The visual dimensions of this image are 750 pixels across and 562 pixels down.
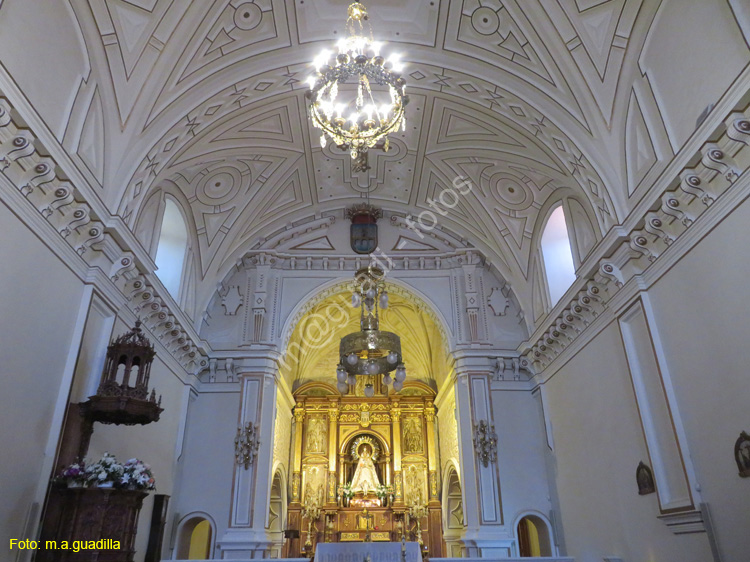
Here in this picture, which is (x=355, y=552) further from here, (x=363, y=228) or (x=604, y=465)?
(x=363, y=228)

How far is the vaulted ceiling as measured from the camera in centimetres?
695

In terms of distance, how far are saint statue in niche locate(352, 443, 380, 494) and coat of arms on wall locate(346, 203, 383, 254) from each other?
26.5 ft

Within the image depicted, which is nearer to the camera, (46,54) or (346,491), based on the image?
(46,54)

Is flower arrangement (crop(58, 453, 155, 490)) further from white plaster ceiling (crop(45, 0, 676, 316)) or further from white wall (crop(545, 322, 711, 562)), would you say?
white wall (crop(545, 322, 711, 562))

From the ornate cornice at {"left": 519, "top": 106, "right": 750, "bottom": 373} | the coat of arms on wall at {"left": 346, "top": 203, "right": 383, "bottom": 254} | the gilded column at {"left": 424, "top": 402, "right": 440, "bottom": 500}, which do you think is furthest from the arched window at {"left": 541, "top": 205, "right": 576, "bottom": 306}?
the gilded column at {"left": 424, "top": 402, "right": 440, "bottom": 500}

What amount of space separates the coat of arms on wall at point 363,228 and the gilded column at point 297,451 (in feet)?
24.7

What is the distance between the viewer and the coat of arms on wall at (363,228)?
12852 millimetres

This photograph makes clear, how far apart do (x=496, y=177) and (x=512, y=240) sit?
1561mm

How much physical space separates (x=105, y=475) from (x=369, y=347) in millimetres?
4174

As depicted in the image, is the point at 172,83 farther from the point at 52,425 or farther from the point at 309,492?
the point at 309,492

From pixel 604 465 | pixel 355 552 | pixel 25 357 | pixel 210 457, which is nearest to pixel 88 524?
pixel 25 357

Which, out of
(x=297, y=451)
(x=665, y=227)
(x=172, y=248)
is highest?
(x=172, y=248)

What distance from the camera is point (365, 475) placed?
17406mm

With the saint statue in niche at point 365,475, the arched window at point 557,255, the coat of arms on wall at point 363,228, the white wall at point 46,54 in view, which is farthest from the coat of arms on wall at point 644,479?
the saint statue in niche at point 365,475
